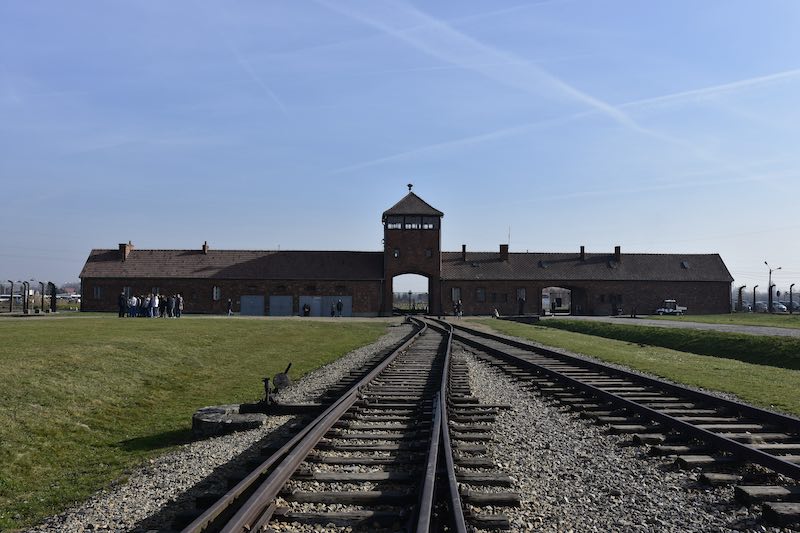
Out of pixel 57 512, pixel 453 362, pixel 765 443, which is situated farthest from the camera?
pixel 453 362

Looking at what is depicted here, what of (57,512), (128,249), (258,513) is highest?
(128,249)

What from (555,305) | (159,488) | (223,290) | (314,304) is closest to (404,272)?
(314,304)

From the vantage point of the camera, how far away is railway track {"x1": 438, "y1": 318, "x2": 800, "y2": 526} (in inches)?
225

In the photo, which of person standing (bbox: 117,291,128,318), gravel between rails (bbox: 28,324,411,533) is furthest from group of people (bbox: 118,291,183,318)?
gravel between rails (bbox: 28,324,411,533)

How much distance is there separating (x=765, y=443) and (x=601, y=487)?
299 cm

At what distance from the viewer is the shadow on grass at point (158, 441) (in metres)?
8.22

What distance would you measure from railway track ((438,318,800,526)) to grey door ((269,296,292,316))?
153 feet

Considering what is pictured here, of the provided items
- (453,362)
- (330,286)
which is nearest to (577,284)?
(330,286)

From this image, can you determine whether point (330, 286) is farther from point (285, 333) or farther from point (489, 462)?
point (489, 462)

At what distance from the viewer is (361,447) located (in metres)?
6.86

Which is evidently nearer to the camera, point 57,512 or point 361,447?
point 57,512

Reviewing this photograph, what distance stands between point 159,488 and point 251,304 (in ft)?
180

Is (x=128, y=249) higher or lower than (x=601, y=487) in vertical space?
higher

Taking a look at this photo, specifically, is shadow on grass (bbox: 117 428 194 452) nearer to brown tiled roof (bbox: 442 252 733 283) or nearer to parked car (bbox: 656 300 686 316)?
brown tiled roof (bbox: 442 252 733 283)
